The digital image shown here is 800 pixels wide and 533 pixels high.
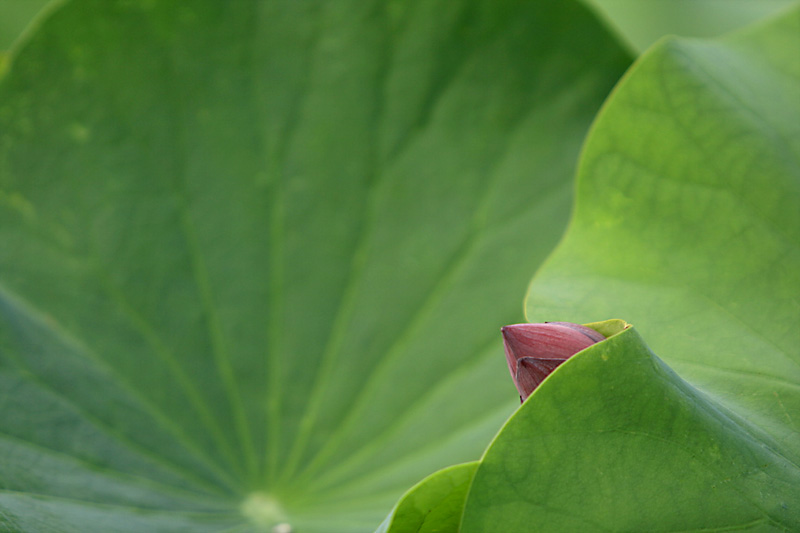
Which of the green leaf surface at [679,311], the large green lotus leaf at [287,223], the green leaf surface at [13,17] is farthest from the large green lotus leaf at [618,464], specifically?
the green leaf surface at [13,17]

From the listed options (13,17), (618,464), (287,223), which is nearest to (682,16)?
(287,223)

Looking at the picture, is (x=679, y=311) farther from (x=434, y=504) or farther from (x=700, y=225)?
(x=434, y=504)

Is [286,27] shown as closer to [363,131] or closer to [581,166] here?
[363,131]

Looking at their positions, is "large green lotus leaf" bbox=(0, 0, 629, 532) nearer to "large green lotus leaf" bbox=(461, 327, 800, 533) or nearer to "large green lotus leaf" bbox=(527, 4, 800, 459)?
"large green lotus leaf" bbox=(527, 4, 800, 459)

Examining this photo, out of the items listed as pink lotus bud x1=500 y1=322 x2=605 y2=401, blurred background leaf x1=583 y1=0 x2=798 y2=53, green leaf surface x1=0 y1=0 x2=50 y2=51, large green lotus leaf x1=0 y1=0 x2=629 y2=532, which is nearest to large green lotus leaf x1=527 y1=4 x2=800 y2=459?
pink lotus bud x1=500 y1=322 x2=605 y2=401

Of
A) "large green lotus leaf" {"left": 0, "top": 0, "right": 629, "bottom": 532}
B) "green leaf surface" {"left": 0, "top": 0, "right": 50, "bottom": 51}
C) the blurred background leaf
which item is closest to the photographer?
"large green lotus leaf" {"left": 0, "top": 0, "right": 629, "bottom": 532}

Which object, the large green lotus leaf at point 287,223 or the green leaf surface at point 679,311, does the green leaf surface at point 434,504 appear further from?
the large green lotus leaf at point 287,223
